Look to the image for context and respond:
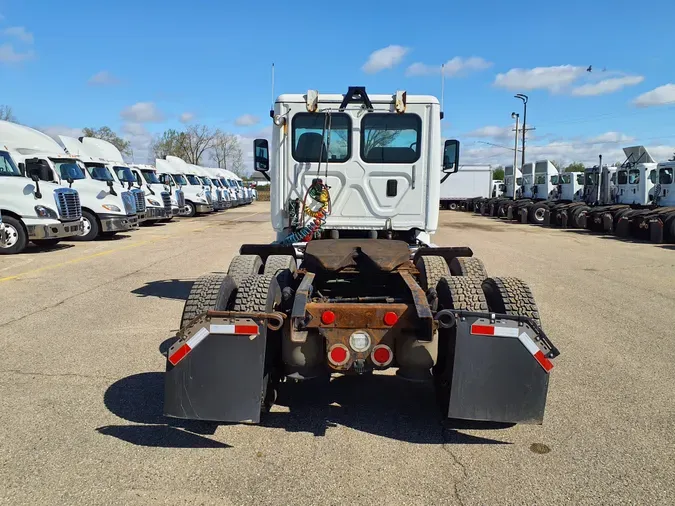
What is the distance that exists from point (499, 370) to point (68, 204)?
45.5 ft

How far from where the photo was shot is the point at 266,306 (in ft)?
12.3

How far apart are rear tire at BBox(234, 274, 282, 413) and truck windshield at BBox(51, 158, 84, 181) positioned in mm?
14103

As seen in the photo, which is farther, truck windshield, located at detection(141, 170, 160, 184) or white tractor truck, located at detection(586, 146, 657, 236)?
truck windshield, located at detection(141, 170, 160, 184)

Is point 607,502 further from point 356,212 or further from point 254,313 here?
point 356,212

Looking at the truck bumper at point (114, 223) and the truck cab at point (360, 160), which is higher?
the truck cab at point (360, 160)

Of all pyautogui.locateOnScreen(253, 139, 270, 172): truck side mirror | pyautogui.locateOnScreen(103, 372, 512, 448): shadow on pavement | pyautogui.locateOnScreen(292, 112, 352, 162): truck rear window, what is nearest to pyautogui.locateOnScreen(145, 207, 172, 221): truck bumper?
pyautogui.locateOnScreen(253, 139, 270, 172): truck side mirror

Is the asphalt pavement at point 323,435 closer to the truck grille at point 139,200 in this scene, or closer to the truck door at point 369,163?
the truck door at point 369,163

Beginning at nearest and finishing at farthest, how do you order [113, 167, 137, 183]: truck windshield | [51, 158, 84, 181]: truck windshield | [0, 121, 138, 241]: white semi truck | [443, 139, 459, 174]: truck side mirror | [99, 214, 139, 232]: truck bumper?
[443, 139, 459, 174]: truck side mirror < [0, 121, 138, 241]: white semi truck < [51, 158, 84, 181]: truck windshield < [99, 214, 139, 232]: truck bumper < [113, 167, 137, 183]: truck windshield

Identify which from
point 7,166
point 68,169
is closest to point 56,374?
point 7,166

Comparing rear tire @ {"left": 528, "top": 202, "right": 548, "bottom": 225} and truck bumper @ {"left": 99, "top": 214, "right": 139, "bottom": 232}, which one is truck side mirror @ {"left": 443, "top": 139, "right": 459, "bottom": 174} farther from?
rear tire @ {"left": 528, "top": 202, "right": 548, "bottom": 225}

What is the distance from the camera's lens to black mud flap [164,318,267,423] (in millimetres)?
3453

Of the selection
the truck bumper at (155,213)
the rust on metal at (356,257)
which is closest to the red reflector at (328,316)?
the rust on metal at (356,257)

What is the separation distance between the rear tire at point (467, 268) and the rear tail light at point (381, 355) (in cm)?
198

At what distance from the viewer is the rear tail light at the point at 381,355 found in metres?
3.65
